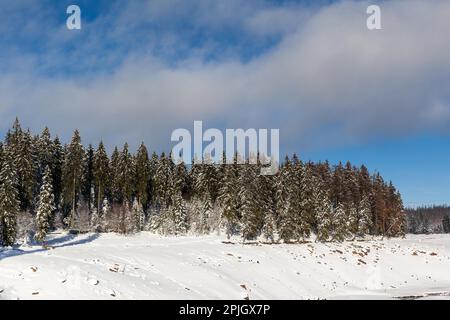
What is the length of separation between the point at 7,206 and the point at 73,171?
1203 inches

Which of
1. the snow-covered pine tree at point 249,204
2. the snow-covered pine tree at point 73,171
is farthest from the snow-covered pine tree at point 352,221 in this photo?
the snow-covered pine tree at point 73,171

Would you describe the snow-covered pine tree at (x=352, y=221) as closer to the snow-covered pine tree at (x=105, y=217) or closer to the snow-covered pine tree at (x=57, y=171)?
the snow-covered pine tree at (x=105, y=217)

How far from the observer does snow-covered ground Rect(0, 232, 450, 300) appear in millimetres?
19922

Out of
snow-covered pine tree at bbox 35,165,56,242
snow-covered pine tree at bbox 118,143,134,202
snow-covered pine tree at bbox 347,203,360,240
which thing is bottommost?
snow-covered pine tree at bbox 347,203,360,240

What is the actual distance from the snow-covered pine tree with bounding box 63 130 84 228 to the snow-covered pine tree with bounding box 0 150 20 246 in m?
26.3

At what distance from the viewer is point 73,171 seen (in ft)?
259

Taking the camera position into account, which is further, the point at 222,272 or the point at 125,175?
the point at 125,175

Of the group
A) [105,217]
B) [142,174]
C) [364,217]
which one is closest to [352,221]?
[364,217]

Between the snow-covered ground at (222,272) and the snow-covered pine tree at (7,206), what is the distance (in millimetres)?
14389

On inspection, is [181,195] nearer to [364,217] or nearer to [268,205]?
[268,205]

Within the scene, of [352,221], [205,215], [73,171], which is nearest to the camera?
[352,221]

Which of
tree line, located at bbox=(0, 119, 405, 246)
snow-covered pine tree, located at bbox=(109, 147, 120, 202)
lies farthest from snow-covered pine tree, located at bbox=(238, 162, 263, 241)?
snow-covered pine tree, located at bbox=(109, 147, 120, 202)

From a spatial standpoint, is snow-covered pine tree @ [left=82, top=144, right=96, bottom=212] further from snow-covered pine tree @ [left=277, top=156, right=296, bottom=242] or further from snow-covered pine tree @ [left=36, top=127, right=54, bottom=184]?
snow-covered pine tree @ [left=277, top=156, right=296, bottom=242]

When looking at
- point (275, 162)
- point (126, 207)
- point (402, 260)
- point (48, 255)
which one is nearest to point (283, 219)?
point (402, 260)
